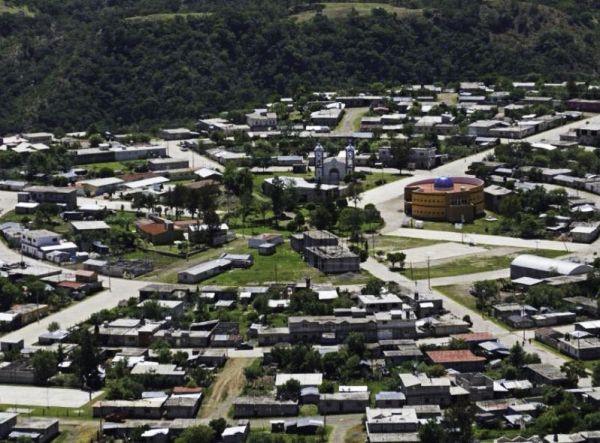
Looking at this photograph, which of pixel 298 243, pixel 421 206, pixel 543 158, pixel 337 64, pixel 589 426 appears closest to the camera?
pixel 589 426

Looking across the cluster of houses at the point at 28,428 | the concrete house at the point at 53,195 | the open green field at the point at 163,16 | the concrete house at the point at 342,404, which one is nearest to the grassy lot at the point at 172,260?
the concrete house at the point at 53,195

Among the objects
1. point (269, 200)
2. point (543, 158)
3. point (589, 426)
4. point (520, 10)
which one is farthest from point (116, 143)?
point (589, 426)

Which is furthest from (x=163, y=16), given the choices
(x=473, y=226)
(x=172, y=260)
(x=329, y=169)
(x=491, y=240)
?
(x=172, y=260)

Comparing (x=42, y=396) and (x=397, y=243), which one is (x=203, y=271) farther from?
(x=42, y=396)

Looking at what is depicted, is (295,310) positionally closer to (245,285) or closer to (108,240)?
(245,285)

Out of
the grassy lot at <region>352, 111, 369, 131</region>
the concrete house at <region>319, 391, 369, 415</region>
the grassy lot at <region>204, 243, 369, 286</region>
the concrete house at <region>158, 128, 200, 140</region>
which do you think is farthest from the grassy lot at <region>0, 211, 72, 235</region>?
the grassy lot at <region>352, 111, 369, 131</region>

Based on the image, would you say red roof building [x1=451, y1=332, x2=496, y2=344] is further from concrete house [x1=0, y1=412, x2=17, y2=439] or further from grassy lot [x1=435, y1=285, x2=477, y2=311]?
concrete house [x1=0, y1=412, x2=17, y2=439]
